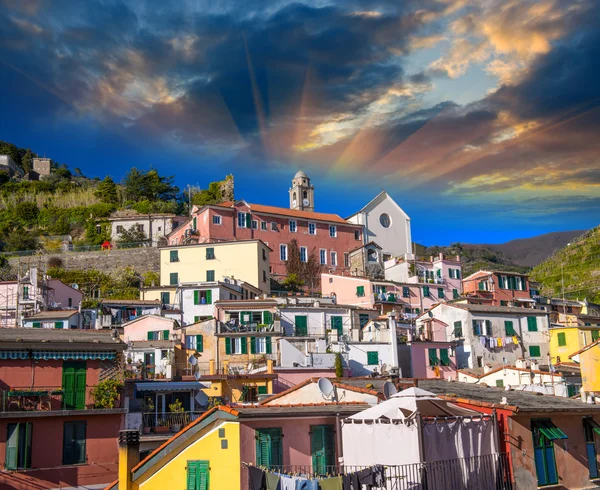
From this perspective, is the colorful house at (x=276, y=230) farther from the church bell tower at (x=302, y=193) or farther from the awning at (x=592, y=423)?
the awning at (x=592, y=423)

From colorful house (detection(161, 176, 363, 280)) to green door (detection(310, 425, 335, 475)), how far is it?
48.5 metres

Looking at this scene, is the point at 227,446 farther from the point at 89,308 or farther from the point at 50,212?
the point at 50,212

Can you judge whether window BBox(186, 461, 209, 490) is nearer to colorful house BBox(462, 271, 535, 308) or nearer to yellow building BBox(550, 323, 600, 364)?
yellow building BBox(550, 323, 600, 364)

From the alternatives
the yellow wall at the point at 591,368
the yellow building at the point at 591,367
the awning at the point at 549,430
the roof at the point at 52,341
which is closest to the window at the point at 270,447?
the awning at the point at 549,430

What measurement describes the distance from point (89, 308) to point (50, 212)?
40372mm

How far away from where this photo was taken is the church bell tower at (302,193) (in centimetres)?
9744

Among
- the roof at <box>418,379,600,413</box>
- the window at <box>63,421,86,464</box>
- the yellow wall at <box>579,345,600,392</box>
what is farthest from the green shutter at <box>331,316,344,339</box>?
the window at <box>63,421,86,464</box>

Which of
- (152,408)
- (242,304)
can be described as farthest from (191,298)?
(152,408)

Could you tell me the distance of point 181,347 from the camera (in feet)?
141

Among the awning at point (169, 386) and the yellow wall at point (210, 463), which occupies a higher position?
the awning at point (169, 386)

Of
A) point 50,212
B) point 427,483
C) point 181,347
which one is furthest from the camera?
point 50,212

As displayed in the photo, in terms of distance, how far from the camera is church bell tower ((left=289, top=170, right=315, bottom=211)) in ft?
320

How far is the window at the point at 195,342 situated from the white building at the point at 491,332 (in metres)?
17.3

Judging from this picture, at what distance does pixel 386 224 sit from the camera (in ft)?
272
